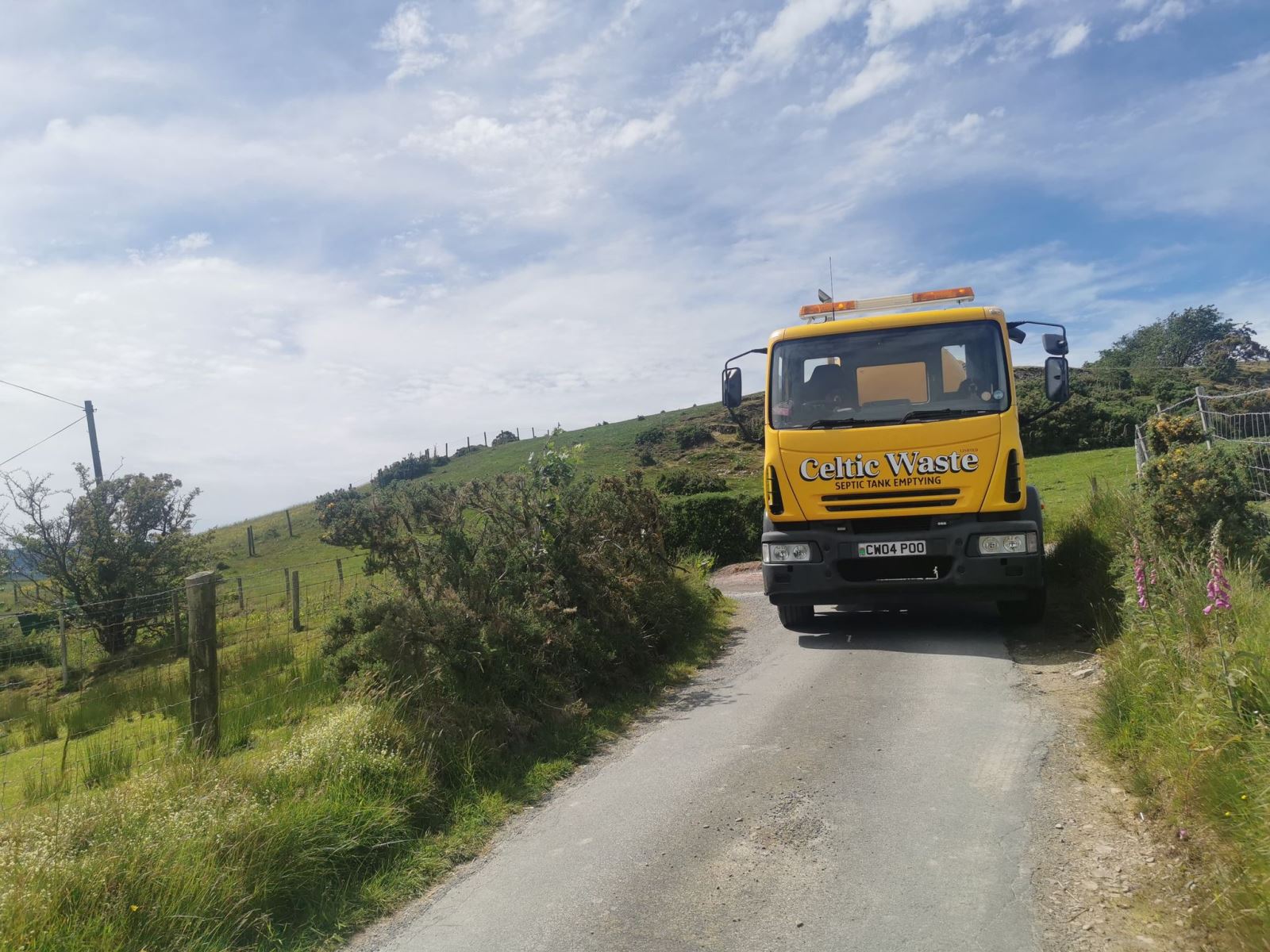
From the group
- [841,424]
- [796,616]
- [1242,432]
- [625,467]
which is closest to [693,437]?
[625,467]

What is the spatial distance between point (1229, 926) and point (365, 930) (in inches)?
131

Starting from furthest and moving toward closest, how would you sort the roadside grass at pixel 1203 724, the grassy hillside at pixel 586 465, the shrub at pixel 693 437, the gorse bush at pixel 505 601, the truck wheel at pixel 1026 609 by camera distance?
the shrub at pixel 693 437 → the grassy hillside at pixel 586 465 → the truck wheel at pixel 1026 609 → the gorse bush at pixel 505 601 → the roadside grass at pixel 1203 724

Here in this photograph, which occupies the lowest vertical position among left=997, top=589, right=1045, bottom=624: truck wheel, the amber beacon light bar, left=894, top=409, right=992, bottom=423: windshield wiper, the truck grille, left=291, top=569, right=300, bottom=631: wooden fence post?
left=997, top=589, right=1045, bottom=624: truck wheel

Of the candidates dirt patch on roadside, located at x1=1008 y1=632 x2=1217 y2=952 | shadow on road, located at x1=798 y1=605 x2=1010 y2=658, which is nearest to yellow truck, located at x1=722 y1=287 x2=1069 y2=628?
shadow on road, located at x1=798 y1=605 x2=1010 y2=658

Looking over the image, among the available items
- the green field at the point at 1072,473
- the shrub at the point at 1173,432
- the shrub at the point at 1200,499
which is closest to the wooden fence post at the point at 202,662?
the shrub at the point at 1200,499

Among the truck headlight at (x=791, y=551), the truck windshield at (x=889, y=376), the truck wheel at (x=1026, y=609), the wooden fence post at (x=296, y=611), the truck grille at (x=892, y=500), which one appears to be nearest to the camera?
the truck grille at (x=892, y=500)

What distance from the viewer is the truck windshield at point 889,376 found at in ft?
24.7

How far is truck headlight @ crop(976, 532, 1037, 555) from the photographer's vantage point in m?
7.21

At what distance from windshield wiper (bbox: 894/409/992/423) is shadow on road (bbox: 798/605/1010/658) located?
2.17 m

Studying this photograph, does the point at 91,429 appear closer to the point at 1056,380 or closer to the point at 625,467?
the point at 625,467

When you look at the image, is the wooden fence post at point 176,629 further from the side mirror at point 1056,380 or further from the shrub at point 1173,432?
the shrub at point 1173,432

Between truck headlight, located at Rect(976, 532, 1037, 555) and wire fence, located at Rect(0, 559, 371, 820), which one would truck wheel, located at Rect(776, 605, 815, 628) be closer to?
truck headlight, located at Rect(976, 532, 1037, 555)

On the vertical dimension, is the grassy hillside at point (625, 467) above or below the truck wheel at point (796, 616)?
above

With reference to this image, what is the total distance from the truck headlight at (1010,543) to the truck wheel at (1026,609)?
2.65 ft
